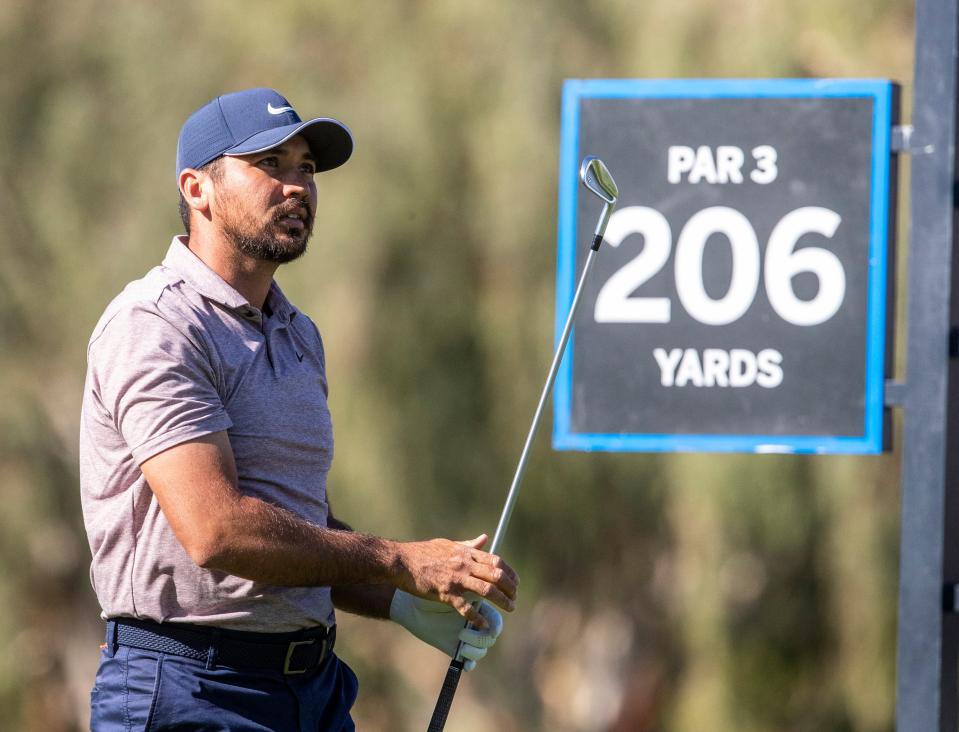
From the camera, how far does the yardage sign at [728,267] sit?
11.7 ft

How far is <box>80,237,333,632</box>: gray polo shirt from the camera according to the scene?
2.28 m

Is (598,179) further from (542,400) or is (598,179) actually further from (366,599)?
(366,599)

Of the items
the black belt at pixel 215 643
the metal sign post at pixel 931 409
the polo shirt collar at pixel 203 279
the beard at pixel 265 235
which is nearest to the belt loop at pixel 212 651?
the black belt at pixel 215 643

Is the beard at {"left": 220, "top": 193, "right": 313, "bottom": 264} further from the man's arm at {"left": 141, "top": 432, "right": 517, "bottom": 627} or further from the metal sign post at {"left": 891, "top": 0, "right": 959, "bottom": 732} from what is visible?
the metal sign post at {"left": 891, "top": 0, "right": 959, "bottom": 732}

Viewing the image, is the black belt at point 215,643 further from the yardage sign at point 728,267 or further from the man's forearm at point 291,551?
the yardage sign at point 728,267

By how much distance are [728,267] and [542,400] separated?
1.16 m

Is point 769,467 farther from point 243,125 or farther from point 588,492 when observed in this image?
point 243,125

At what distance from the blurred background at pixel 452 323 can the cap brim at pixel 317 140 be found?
2940 millimetres

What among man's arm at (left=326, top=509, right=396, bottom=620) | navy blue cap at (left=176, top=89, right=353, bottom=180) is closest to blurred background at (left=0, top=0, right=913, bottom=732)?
man's arm at (left=326, top=509, right=396, bottom=620)

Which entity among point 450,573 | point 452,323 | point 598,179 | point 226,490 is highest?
point 598,179

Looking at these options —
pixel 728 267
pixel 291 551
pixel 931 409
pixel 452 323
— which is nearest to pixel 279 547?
pixel 291 551

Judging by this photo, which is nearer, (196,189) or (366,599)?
(196,189)

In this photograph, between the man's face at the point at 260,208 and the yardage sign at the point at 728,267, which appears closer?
the man's face at the point at 260,208

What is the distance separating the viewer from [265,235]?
2531mm
